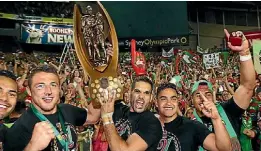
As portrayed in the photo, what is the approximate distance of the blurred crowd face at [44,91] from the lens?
2713mm

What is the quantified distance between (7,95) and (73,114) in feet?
2.31

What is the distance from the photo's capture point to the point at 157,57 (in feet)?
61.4

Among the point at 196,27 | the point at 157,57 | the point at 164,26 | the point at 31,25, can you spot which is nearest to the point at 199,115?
the point at 157,57

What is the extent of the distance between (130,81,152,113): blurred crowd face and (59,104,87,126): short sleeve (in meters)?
0.46

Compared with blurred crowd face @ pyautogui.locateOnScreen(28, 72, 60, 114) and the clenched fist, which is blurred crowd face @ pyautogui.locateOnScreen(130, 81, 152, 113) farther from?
the clenched fist

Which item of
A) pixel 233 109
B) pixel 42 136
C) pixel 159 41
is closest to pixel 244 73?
pixel 233 109

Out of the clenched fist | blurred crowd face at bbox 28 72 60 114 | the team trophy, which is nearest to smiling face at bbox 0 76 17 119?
blurred crowd face at bbox 28 72 60 114

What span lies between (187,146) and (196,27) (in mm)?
25958

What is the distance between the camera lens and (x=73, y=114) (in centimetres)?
312

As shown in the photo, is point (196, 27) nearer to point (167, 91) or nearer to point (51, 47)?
point (51, 47)

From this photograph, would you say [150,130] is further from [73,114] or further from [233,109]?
[233,109]

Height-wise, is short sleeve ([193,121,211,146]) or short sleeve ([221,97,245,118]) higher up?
short sleeve ([221,97,245,118])

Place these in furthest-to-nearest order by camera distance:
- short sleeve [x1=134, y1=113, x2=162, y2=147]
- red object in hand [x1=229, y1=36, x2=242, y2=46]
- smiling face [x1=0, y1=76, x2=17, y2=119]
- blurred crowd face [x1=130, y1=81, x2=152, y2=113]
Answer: blurred crowd face [x1=130, y1=81, x2=152, y2=113], red object in hand [x1=229, y1=36, x2=242, y2=46], short sleeve [x1=134, y1=113, x2=162, y2=147], smiling face [x1=0, y1=76, x2=17, y2=119]

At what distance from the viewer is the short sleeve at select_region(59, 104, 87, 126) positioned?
2.99 meters
